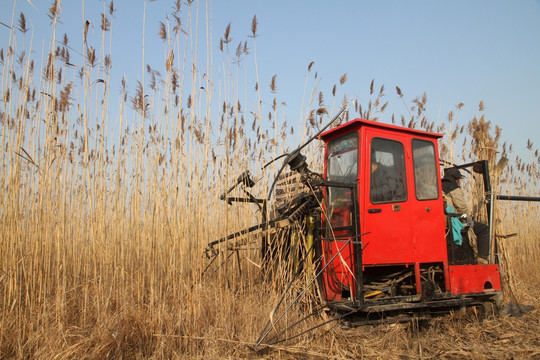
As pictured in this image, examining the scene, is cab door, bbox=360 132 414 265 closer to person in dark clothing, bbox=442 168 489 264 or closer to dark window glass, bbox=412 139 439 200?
dark window glass, bbox=412 139 439 200

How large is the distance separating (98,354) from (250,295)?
150 centimetres

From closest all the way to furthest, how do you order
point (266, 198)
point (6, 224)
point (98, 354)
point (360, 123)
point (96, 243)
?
point (98, 354) < point (6, 224) < point (96, 243) < point (360, 123) < point (266, 198)

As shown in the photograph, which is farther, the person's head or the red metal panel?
the person's head

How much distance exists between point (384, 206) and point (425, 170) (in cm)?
73

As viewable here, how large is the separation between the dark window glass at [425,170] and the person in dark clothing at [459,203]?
1.93ft

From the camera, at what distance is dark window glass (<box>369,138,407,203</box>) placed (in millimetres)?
4066

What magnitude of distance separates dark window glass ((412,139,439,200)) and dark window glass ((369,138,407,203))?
7.6 inches

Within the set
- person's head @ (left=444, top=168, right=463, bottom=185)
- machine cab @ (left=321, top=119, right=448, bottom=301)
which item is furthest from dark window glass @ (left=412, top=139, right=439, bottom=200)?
person's head @ (left=444, top=168, right=463, bottom=185)

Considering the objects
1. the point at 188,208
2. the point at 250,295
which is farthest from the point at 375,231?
the point at 188,208

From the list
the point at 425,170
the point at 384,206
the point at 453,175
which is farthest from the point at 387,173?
the point at 453,175

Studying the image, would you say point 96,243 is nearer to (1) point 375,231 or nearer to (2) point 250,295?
(2) point 250,295

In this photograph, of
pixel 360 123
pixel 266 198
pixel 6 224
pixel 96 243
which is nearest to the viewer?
pixel 6 224

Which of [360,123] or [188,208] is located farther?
[360,123]

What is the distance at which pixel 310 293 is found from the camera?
166 inches
